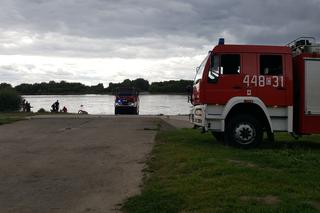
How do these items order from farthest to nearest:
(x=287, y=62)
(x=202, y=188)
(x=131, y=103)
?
(x=131, y=103)
(x=287, y=62)
(x=202, y=188)

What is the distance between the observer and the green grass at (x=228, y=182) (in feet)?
23.4

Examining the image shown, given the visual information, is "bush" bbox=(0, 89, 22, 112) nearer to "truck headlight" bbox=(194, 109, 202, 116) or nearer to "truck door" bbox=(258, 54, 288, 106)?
"truck headlight" bbox=(194, 109, 202, 116)

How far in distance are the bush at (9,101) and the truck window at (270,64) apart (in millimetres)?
50847

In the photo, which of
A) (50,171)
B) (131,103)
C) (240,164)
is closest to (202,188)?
(240,164)

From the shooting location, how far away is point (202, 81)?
1399 cm

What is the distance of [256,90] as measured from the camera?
13.8m

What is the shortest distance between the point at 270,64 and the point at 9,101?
51.8 m

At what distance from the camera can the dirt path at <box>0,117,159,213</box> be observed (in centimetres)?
796

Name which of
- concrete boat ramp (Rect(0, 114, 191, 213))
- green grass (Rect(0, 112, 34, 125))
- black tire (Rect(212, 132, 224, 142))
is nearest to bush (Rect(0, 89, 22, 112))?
green grass (Rect(0, 112, 34, 125))

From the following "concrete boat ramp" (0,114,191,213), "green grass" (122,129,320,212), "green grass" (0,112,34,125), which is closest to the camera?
"green grass" (122,129,320,212)

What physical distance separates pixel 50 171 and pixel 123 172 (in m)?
1.52

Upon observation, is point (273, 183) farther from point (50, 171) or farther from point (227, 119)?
point (227, 119)

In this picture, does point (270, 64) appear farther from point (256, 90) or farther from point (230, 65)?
point (230, 65)

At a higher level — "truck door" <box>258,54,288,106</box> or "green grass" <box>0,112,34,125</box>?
"truck door" <box>258,54,288,106</box>
